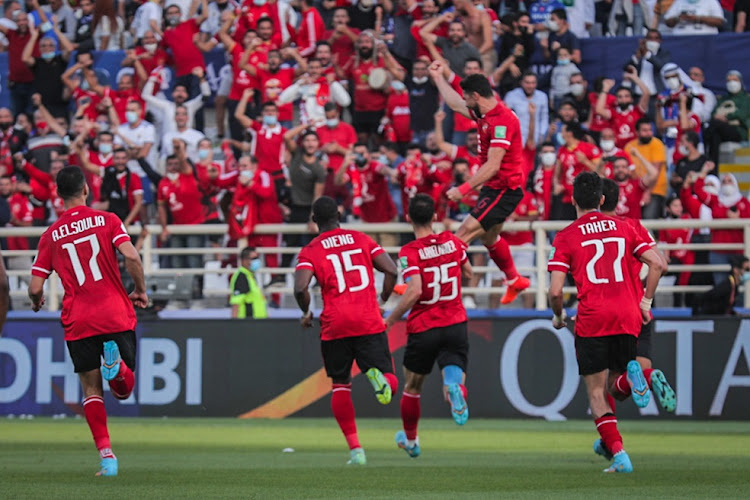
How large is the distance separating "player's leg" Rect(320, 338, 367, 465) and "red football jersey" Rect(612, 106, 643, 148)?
999 centimetres

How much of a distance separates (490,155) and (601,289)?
301 cm

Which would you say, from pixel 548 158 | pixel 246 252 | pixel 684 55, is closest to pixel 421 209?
→ pixel 246 252

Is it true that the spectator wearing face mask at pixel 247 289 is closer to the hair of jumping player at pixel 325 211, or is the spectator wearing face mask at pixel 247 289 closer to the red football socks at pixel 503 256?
the red football socks at pixel 503 256

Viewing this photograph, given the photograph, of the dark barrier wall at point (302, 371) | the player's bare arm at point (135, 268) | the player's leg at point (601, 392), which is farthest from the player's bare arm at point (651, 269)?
the dark barrier wall at point (302, 371)

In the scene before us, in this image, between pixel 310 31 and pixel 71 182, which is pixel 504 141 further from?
pixel 310 31

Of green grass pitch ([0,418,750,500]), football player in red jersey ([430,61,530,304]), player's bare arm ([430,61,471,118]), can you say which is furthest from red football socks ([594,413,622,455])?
player's bare arm ([430,61,471,118])

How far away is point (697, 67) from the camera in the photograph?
875 inches

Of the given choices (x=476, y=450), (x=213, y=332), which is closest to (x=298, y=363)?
(x=213, y=332)

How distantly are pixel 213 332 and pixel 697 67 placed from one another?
8770 millimetres

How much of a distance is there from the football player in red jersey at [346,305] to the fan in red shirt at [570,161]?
316 inches

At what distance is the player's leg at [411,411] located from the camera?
12.6m

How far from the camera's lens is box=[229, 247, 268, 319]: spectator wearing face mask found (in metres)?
19.9

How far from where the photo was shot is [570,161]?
19875 millimetres

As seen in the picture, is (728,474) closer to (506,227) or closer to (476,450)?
(476,450)
